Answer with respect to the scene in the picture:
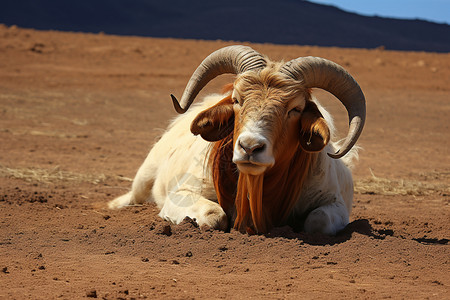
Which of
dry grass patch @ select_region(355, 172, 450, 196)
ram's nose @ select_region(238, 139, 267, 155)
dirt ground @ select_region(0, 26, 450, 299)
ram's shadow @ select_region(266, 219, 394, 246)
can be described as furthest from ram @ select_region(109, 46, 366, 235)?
dry grass patch @ select_region(355, 172, 450, 196)

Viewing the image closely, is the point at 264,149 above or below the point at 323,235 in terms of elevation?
above

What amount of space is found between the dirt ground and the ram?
1.10 feet

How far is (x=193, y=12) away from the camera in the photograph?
9762 centimetres

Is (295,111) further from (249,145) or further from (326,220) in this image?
(326,220)

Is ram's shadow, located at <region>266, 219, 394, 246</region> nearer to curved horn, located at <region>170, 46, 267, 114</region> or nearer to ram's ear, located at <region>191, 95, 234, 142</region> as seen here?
ram's ear, located at <region>191, 95, 234, 142</region>

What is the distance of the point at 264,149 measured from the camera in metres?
5.93

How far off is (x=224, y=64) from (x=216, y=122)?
65 cm

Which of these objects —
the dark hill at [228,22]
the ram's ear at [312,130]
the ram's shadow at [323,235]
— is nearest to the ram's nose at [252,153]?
the ram's ear at [312,130]

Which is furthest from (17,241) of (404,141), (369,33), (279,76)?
(369,33)

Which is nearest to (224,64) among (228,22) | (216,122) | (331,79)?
(216,122)

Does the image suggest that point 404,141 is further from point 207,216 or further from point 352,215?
point 207,216

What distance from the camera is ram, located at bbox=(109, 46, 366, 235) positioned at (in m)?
6.27

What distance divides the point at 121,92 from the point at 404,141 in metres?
10.6

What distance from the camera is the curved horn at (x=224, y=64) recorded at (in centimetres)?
673
